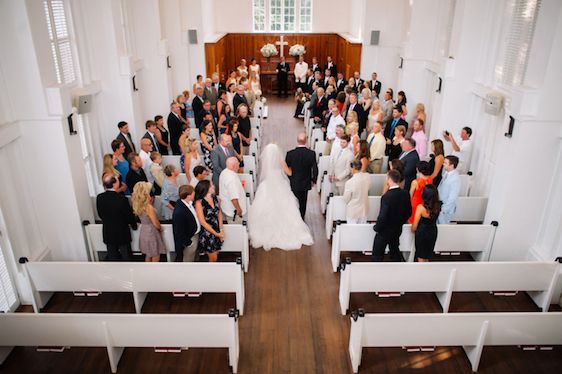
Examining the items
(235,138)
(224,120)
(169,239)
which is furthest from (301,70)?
(169,239)

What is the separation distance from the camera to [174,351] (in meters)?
5.21

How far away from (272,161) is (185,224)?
7.11ft

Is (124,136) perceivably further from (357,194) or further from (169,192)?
(357,194)

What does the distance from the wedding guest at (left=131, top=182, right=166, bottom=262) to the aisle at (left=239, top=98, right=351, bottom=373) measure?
1.46 m

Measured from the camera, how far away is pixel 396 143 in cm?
867

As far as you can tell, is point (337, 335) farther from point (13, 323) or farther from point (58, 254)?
point (58, 254)

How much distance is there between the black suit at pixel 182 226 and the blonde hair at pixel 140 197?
413 mm

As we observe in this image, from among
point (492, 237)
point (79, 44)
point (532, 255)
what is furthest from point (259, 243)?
point (79, 44)

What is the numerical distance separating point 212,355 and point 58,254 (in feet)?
10.1

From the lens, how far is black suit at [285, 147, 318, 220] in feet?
24.5

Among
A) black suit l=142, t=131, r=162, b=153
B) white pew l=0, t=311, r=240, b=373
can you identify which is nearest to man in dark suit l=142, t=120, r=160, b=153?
black suit l=142, t=131, r=162, b=153

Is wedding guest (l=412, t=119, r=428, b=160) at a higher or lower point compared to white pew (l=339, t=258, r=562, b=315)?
higher

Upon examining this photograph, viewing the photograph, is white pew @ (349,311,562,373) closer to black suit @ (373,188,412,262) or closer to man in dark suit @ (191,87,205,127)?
black suit @ (373,188,412,262)

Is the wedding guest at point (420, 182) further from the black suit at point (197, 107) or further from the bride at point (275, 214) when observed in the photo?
the black suit at point (197, 107)
